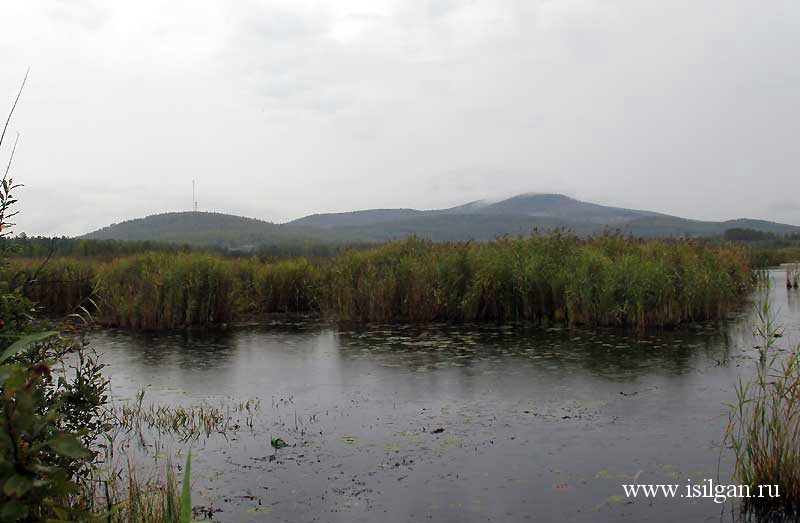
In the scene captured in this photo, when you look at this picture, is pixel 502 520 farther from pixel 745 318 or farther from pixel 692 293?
pixel 745 318

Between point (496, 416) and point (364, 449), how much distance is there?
63.4 inches

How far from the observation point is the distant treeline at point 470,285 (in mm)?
13547

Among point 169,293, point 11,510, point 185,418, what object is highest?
point 169,293

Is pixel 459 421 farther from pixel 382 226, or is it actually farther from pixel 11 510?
pixel 382 226

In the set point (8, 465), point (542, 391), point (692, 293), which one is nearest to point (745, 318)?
point (692, 293)

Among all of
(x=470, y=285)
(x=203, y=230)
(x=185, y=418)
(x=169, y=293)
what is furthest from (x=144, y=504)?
(x=203, y=230)

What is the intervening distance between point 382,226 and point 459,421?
112 m

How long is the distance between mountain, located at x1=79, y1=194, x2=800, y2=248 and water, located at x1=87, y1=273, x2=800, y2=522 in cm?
5951

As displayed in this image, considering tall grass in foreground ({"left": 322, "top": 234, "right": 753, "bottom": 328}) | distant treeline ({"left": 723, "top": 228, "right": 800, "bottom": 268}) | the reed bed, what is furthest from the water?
distant treeline ({"left": 723, "top": 228, "right": 800, "bottom": 268})

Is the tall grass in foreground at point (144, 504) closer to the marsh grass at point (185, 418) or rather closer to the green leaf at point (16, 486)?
the green leaf at point (16, 486)

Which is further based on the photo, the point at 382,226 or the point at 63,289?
the point at 382,226

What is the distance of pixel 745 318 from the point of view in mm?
14359

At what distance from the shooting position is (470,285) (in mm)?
15523

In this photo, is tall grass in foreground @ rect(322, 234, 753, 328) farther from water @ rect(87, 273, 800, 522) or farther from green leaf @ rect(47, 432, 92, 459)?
green leaf @ rect(47, 432, 92, 459)
